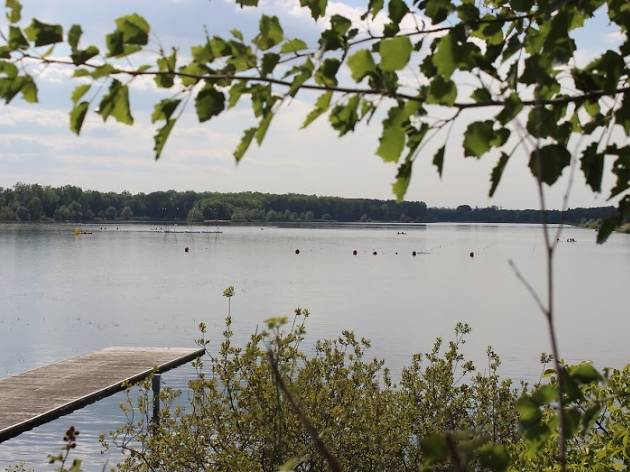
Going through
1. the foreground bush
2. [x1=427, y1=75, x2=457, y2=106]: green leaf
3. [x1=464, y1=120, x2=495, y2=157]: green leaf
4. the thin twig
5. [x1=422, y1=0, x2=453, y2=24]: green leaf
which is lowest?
the foreground bush

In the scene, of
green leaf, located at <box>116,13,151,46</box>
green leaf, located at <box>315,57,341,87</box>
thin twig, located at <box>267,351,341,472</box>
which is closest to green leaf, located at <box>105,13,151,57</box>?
green leaf, located at <box>116,13,151,46</box>

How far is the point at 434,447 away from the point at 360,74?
1234mm

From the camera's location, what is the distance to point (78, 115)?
238 cm

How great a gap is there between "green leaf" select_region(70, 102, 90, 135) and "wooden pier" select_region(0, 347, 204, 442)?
1081cm

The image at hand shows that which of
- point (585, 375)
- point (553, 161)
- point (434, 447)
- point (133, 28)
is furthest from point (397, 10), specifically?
point (434, 447)

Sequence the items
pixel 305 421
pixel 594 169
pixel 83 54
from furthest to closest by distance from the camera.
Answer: pixel 594 169
pixel 83 54
pixel 305 421

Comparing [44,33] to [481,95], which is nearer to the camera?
[44,33]

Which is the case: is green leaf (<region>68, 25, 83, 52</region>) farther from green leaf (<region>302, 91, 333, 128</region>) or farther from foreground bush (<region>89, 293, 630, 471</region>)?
foreground bush (<region>89, 293, 630, 471</region>)

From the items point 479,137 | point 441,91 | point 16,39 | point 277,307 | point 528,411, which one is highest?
point 16,39

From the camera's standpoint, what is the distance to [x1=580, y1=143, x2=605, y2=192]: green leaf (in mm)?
2623

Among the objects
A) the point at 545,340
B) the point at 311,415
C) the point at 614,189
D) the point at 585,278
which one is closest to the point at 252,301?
the point at 545,340

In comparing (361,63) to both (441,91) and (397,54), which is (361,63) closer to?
(397,54)

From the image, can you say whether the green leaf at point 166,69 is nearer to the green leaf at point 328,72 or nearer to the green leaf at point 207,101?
the green leaf at point 207,101

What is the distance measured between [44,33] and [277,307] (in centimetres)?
4060
